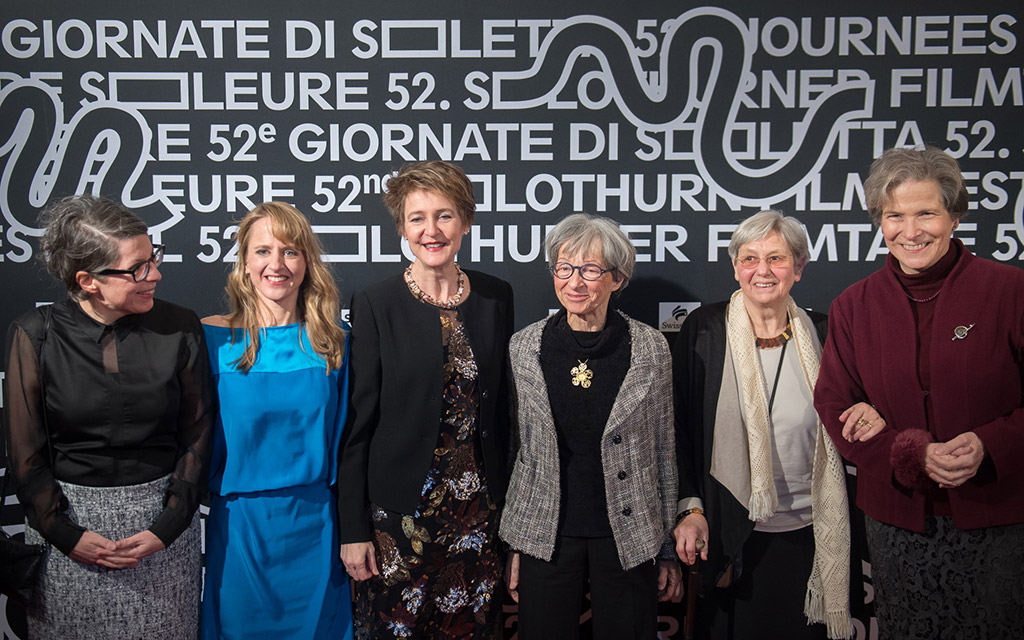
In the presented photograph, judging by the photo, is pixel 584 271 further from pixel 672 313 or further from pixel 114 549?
pixel 114 549

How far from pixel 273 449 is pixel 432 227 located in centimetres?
84

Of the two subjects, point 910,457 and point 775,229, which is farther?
point 775,229

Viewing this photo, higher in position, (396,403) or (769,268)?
(769,268)

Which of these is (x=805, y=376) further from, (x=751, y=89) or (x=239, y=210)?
(x=239, y=210)

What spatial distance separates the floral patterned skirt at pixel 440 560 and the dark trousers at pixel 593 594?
0.19m

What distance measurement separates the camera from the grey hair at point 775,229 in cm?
238

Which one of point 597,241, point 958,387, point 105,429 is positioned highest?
point 597,241

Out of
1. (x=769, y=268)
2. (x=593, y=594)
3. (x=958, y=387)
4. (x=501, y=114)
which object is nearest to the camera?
(x=958, y=387)

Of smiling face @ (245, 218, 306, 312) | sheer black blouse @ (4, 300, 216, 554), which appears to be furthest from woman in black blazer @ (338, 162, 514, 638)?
sheer black blouse @ (4, 300, 216, 554)

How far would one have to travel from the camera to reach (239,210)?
3135 millimetres

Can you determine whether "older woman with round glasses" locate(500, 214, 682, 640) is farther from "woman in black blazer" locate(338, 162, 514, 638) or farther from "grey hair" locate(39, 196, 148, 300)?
"grey hair" locate(39, 196, 148, 300)

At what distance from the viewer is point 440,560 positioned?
7.50ft

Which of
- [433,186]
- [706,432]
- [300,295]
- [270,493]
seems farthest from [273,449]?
[706,432]

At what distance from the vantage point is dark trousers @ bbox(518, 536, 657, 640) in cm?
223
